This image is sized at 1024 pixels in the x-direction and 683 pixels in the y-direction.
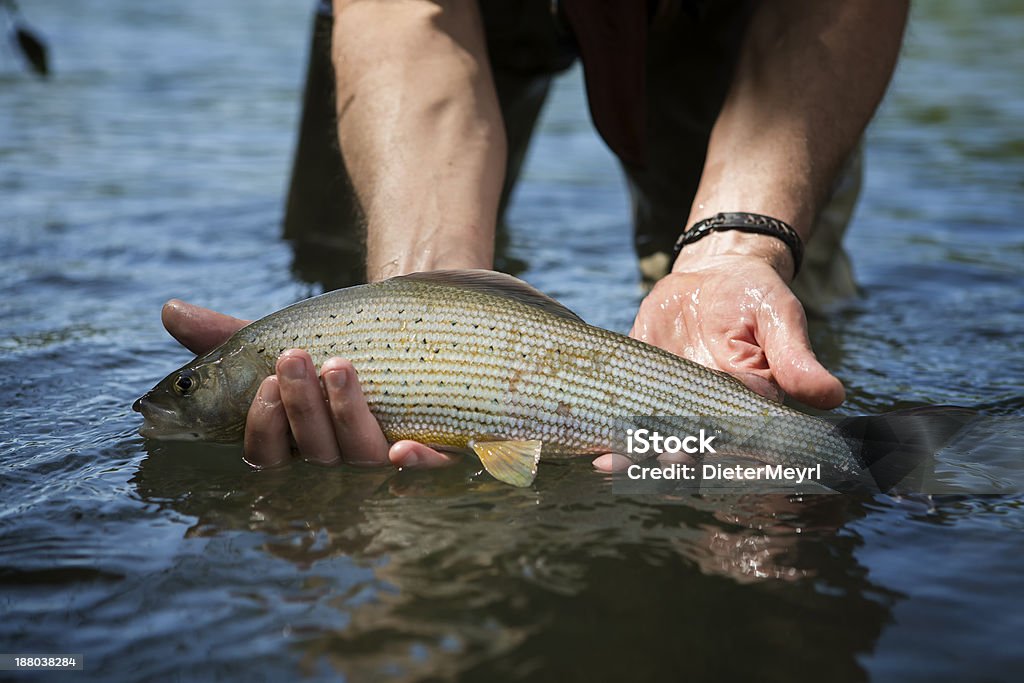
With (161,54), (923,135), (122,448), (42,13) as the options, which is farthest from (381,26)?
(42,13)

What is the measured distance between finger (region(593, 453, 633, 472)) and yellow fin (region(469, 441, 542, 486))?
195mm

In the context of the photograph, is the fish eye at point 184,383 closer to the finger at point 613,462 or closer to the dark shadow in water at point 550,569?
the dark shadow in water at point 550,569

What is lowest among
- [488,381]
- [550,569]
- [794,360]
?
[550,569]

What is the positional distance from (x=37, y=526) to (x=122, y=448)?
2.03ft

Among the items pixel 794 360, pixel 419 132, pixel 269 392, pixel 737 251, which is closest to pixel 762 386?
pixel 794 360

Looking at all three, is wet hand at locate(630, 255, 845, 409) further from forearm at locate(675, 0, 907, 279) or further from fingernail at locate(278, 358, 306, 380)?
fingernail at locate(278, 358, 306, 380)

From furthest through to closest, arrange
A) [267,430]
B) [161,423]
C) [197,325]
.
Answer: [197,325] → [161,423] → [267,430]

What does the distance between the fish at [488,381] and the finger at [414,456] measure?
33mm

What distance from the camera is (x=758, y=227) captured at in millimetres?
4070

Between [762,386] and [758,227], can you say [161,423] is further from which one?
[758,227]

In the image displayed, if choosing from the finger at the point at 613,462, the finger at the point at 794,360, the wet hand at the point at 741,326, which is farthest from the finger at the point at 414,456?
the finger at the point at 794,360

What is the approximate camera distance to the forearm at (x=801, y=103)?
14.2 feet

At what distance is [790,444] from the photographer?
311cm

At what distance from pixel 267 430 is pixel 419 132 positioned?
1540mm
